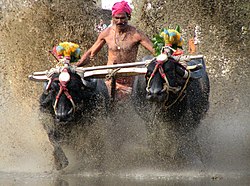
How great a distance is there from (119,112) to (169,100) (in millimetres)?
1190

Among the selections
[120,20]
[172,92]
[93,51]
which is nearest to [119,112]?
[93,51]

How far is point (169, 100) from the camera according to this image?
9219 millimetres

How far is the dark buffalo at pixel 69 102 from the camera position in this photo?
30.7ft

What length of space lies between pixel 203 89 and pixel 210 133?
2.95 ft

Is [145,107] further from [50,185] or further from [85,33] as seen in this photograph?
[85,33]

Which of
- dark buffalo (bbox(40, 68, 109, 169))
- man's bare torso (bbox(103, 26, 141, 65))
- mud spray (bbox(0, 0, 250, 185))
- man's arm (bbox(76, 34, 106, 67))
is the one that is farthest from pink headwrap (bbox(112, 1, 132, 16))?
mud spray (bbox(0, 0, 250, 185))

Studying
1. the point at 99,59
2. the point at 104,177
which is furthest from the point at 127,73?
the point at 99,59

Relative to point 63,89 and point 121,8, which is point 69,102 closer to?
point 63,89

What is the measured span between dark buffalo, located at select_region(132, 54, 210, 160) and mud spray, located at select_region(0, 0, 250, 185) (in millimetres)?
83

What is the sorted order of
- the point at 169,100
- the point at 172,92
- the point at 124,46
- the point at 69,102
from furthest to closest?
the point at 124,46, the point at 69,102, the point at 169,100, the point at 172,92

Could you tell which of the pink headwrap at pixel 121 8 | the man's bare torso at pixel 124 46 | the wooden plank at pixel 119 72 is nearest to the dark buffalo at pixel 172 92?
the wooden plank at pixel 119 72

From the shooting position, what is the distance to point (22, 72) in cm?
1359

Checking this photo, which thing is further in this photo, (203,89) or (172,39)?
(203,89)

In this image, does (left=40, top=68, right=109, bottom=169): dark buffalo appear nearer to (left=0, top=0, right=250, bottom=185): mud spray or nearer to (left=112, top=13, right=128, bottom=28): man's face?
(left=0, top=0, right=250, bottom=185): mud spray
